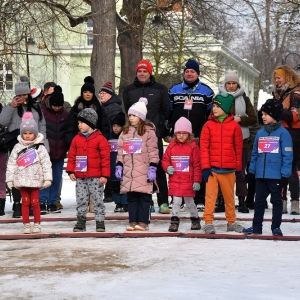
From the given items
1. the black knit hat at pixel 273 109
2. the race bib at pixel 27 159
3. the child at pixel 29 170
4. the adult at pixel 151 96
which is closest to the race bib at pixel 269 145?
the black knit hat at pixel 273 109

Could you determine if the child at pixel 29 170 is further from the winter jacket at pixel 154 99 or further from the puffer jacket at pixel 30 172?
the winter jacket at pixel 154 99

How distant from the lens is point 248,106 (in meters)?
13.4

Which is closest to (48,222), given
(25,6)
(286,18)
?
(25,6)

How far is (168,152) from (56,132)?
2.83 m

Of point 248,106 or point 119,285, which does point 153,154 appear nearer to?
point 248,106

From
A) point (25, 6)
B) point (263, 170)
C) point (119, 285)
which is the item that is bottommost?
point (119, 285)

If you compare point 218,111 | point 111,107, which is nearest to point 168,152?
point 218,111

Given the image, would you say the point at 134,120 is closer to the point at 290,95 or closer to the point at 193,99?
the point at 193,99

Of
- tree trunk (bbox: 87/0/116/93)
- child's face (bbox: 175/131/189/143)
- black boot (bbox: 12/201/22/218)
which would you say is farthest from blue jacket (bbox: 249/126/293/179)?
tree trunk (bbox: 87/0/116/93)

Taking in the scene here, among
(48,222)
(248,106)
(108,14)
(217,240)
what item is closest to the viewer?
(217,240)

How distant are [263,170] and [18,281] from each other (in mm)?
3749

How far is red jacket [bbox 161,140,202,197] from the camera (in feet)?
36.9

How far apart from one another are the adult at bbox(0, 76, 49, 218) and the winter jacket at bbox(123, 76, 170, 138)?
127 centimetres

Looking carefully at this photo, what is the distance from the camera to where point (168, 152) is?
448 inches
